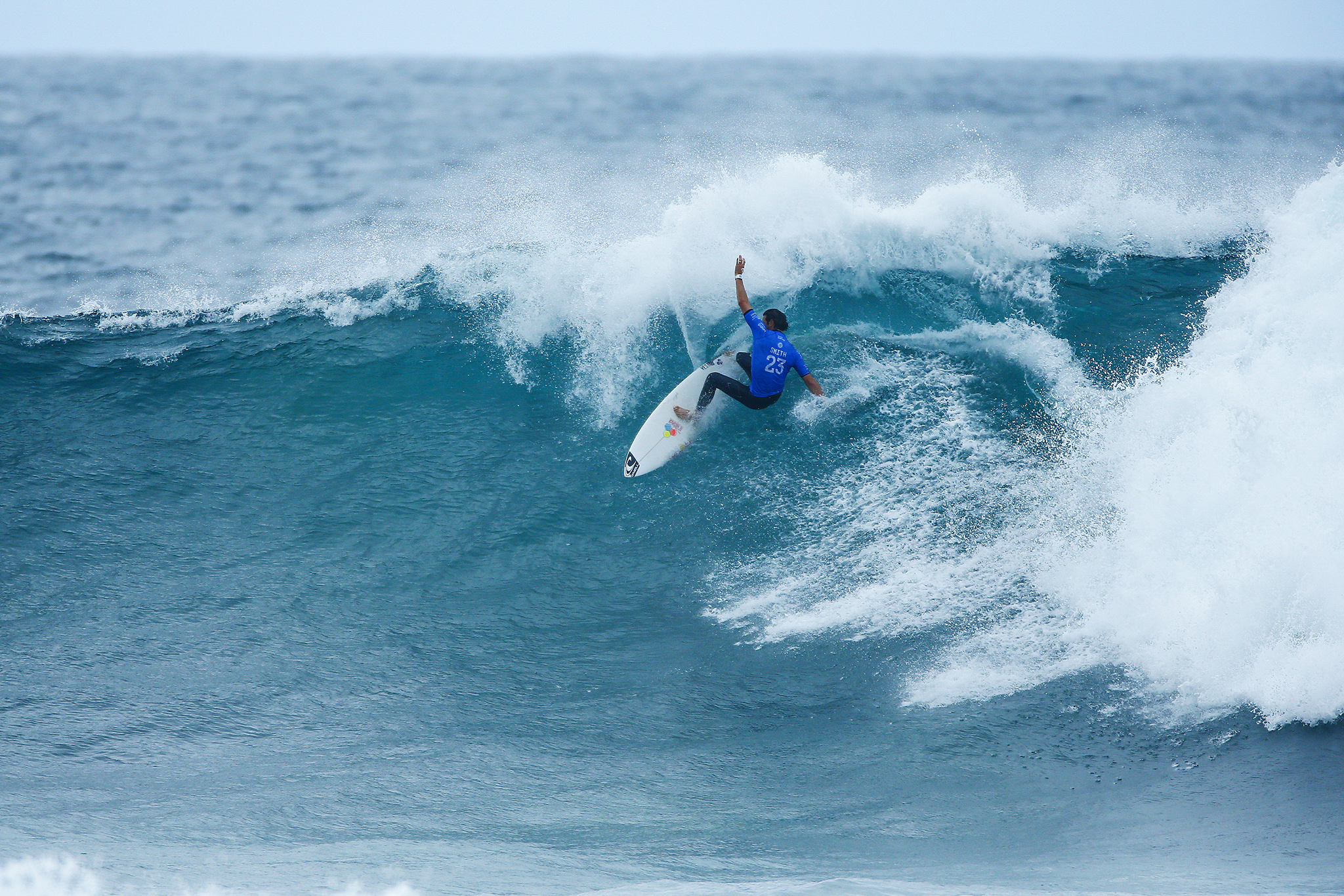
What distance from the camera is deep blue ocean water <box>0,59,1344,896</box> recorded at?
207 inches

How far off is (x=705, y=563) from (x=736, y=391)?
1658 millimetres

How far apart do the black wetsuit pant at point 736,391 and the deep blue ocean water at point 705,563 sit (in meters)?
0.32

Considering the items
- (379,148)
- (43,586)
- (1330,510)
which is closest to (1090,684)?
(1330,510)

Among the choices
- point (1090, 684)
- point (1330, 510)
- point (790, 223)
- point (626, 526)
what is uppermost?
point (790, 223)

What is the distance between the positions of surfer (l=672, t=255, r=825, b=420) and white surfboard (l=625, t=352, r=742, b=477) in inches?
9.7

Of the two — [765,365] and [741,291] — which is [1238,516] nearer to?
[765,365]

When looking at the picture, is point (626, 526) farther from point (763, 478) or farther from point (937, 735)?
point (937, 735)

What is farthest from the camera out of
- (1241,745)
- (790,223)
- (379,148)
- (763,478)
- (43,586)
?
(379,148)

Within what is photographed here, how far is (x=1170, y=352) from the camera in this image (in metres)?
8.98

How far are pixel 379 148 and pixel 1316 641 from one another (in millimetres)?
21140

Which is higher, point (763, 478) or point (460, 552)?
point (763, 478)

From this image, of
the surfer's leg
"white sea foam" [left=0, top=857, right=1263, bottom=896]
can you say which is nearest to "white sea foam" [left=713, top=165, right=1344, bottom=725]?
the surfer's leg

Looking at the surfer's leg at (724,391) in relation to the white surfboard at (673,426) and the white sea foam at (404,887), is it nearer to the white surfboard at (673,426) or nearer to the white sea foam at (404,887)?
the white surfboard at (673,426)

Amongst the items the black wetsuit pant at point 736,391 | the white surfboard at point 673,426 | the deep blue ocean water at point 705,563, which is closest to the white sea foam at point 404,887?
the deep blue ocean water at point 705,563
